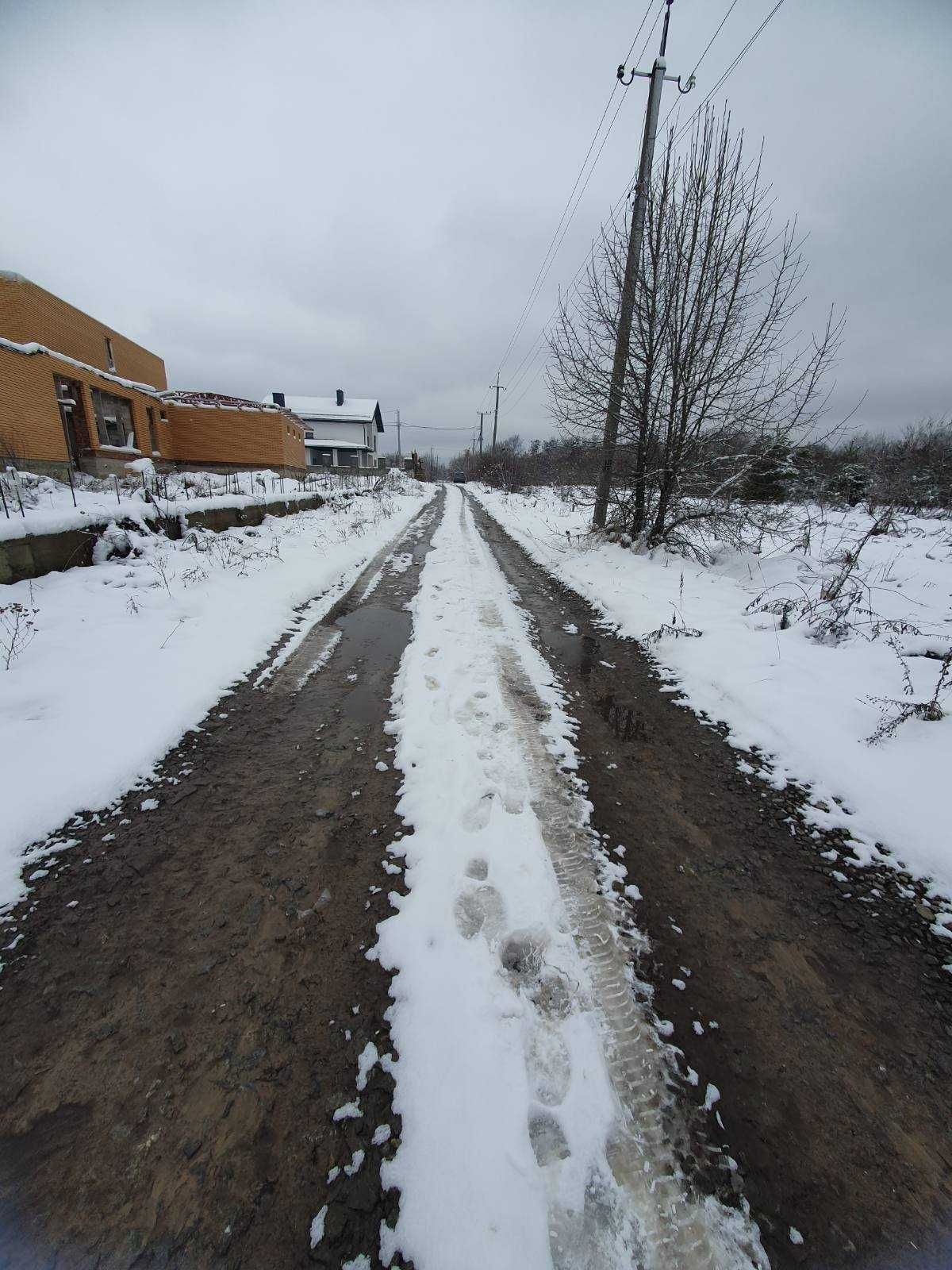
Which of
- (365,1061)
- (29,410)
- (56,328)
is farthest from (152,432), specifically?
(365,1061)

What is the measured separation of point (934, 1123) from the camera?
1474 mm

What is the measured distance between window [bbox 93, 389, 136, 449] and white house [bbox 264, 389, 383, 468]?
2878 cm

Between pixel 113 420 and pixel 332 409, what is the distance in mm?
35799

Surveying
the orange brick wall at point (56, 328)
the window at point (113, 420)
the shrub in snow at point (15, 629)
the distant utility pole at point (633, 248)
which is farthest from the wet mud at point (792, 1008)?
the orange brick wall at point (56, 328)

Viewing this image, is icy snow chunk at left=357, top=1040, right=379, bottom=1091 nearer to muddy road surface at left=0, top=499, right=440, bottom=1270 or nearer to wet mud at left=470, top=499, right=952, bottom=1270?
muddy road surface at left=0, top=499, right=440, bottom=1270

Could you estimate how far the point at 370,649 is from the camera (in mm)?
5000

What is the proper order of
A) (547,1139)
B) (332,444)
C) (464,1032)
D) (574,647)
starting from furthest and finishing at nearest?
1. (332,444)
2. (574,647)
3. (464,1032)
4. (547,1139)

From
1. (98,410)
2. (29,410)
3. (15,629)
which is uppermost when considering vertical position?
(98,410)

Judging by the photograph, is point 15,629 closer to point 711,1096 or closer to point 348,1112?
point 348,1112

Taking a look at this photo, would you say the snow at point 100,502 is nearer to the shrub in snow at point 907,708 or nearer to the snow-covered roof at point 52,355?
the snow-covered roof at point 52,355

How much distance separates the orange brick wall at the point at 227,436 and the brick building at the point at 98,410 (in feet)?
0.14

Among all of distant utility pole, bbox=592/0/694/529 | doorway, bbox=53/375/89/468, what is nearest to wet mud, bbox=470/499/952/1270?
distant utility pole, bbox=592/0/694/529

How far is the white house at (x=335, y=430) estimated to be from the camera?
5003 centimetres

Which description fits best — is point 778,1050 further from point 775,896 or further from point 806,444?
point 806,444
